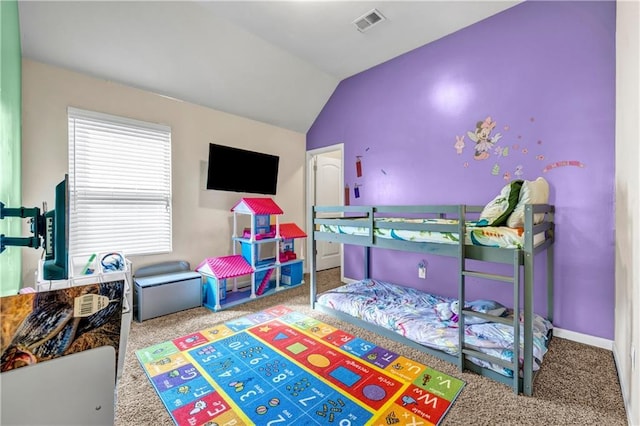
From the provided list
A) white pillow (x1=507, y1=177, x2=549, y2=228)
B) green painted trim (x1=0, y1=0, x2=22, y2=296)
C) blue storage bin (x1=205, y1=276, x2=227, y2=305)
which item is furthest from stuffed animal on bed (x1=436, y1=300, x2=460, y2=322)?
green painted trim (x1=0, y1=0, x2=22, y2=296)

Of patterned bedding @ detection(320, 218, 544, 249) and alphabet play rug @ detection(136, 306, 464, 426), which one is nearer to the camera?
alphabet play rug @ detection(136, 306, 464, 426)

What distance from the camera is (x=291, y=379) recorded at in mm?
1757

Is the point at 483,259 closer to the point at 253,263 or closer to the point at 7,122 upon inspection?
the point at 253,263

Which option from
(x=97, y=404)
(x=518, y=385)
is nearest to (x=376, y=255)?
(x=518, y=385)

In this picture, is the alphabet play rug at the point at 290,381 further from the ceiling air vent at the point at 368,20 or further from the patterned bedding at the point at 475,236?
the ceiling air vent at the point at 368,20

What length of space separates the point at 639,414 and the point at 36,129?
4251 millimetres

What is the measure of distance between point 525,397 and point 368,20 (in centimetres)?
322

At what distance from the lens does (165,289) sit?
2.75 m

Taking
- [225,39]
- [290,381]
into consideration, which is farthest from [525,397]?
[225,39]

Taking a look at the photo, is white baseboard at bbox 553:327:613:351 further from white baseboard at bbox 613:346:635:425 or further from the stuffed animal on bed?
the stuffed animal on bed

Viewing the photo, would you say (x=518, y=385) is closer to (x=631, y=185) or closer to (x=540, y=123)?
(x=631, y=185)

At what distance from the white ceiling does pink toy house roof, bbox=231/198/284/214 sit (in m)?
1.21

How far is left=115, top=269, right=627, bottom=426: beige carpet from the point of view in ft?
4.79

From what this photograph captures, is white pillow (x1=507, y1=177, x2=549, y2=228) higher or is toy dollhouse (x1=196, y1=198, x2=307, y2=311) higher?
white pillow (x1=507, y1=177, x2=549, y2=228)
